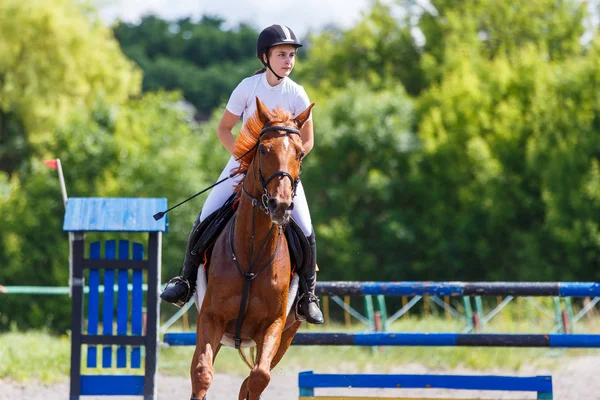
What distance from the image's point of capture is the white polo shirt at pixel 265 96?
6184mm

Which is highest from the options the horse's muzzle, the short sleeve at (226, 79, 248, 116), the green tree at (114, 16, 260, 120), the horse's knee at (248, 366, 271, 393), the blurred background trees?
the green tree at (114, 16, 260, 120)

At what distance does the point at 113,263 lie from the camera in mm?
7504

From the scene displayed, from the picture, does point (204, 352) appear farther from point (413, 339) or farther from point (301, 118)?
point (413, 339)

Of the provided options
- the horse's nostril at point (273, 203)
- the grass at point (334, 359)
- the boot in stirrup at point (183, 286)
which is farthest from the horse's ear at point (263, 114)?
the grass at point (334, 359)

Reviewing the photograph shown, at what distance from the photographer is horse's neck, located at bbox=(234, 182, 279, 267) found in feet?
18.5

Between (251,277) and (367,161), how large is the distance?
2645 cm

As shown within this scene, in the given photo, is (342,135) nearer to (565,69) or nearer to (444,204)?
(444,204)

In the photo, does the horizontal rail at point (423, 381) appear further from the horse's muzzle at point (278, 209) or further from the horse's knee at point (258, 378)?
the horse's muzzle at point (278, 209)

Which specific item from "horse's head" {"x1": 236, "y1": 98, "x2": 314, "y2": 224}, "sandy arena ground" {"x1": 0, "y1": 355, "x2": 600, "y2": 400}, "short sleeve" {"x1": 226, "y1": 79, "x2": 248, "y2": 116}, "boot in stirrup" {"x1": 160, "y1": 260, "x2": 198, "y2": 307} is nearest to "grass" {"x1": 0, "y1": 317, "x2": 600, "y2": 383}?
"sandy arena ground" {"x1": 0, "y1": 355, "x2": 600, "y2": 400}

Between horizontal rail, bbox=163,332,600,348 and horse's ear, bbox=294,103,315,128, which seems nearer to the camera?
horse's ear, bbox=294,103,315,128

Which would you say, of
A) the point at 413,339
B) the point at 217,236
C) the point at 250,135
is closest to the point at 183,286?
the point at 217,236

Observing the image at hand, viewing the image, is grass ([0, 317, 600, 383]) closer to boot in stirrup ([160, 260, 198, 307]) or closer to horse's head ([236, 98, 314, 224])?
boot in stirrup ([160, 260, 198, 307])

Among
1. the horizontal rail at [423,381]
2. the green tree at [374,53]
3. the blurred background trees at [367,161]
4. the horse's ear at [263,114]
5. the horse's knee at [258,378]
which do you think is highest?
the green tree at [374,53]

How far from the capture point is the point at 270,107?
243 inches
